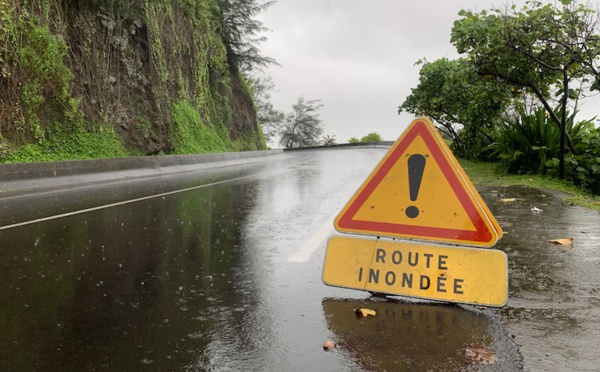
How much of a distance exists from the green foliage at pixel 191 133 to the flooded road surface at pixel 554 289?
1973 cm

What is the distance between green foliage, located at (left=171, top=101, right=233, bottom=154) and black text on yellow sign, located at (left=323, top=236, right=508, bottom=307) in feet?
68.2

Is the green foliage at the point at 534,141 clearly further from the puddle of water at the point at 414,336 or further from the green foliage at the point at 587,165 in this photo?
the puddle of water at the point at 414,336

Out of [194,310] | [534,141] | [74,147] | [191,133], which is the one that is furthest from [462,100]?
[194,310]

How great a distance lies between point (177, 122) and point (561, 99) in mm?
17960

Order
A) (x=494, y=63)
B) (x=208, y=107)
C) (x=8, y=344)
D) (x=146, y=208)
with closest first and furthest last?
(x=8, y=344) → (x=146, y=208) → (x=494, y=63) → (x=208, y=107)

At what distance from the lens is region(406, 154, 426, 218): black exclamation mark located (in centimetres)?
408

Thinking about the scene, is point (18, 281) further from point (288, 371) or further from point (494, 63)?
point (494, 63)

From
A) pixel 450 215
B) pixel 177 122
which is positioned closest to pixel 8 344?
pixel 450 215

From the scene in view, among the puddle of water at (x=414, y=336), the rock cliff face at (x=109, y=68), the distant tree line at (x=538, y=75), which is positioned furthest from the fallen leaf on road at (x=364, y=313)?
the rock cliff face at (x=109, y=68)

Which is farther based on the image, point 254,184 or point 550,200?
point 254,184

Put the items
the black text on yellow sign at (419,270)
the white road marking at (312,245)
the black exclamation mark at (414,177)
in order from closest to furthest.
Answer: the black text on yellow sign at (419,270) < the black exclamation mark at (414,177) < the white road marking at (312,245)

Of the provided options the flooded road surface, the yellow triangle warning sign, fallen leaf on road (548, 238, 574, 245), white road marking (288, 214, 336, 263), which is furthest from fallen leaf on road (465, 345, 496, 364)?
fallen leaf on road (548, 238, 574, 245)

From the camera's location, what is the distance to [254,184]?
13438 millimetres

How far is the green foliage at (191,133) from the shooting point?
82.2ft
